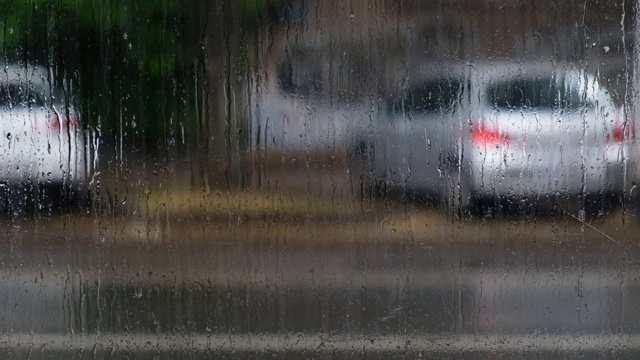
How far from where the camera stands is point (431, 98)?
270 cm

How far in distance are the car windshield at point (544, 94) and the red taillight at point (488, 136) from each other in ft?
0.45

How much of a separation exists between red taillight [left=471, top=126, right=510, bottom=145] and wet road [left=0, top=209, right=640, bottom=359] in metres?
0.35

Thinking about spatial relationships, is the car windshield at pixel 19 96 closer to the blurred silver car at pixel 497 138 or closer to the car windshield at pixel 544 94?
the blurred silver car at pixel 497 138

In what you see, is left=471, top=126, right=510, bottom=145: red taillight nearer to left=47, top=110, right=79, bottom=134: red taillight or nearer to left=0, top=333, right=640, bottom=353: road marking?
left=0, top=333, right=640, bottom=353: road marking

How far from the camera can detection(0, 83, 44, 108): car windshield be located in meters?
2.76

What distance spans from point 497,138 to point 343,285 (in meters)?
0.93

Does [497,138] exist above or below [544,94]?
below

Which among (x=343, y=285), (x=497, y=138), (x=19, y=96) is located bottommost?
(x=343, y=285)

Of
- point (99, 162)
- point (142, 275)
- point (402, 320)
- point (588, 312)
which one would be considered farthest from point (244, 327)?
point (588, 312)

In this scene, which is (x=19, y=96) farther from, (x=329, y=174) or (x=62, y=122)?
(x=329, y=174)

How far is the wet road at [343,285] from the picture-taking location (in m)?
2.72

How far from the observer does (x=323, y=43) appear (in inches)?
106

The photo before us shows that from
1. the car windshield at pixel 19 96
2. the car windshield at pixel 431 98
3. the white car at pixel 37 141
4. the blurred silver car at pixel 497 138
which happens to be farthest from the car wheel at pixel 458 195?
the car windshield at pixel 19 96

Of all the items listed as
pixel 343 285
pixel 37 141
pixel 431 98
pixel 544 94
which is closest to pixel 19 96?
pixel 37 141
